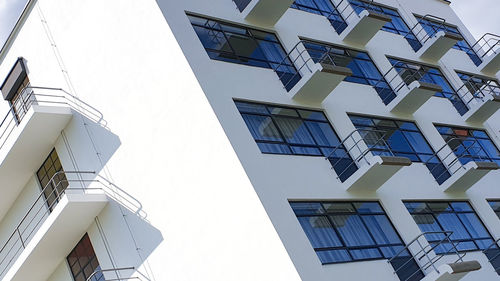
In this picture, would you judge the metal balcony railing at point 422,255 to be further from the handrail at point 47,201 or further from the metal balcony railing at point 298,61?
the handrail at point 47,201

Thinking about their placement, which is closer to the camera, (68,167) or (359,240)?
(359,240)

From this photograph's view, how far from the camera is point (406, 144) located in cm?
2230

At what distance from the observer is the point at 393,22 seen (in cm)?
2808

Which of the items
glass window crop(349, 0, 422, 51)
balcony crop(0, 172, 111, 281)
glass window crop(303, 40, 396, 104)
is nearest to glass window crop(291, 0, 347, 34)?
glass window crop(303, 40, 396, 104)

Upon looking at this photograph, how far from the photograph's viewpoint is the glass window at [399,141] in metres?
21.2

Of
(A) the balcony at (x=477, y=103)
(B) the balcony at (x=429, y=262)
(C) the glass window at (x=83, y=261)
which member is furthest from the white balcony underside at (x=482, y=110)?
(C) the glass window at (x=83, y=261)

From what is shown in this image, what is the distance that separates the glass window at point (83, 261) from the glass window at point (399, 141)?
8476 mm

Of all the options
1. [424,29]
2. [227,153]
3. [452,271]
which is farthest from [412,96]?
[227,153]

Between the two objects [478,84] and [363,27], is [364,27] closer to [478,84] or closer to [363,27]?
[363,27]

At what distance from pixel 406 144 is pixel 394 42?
5531 mm

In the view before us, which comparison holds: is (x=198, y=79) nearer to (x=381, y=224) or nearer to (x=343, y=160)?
(x=343, y=160)

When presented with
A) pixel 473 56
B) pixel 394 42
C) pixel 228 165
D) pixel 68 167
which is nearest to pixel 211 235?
pixel 228 165

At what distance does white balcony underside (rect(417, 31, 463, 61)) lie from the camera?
25.8 meters

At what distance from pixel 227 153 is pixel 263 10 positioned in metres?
5.80
